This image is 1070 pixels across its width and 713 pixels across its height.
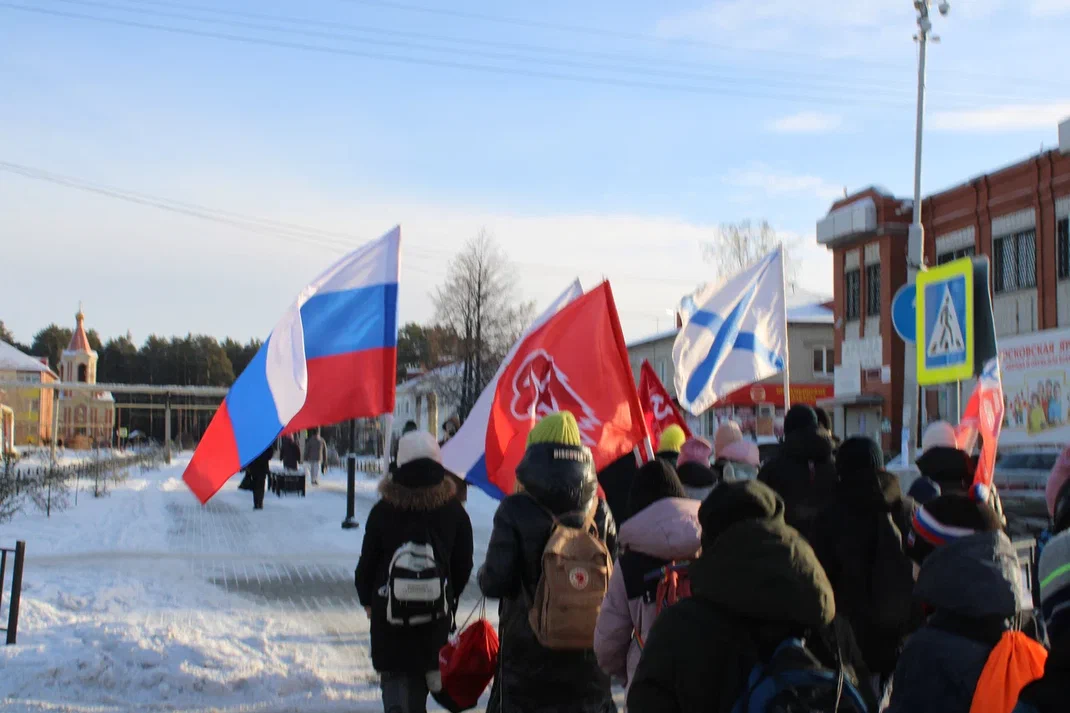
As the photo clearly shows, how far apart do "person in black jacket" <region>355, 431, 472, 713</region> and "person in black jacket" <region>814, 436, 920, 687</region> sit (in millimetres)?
1889

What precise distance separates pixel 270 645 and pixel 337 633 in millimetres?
1098

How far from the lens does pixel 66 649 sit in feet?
25.7

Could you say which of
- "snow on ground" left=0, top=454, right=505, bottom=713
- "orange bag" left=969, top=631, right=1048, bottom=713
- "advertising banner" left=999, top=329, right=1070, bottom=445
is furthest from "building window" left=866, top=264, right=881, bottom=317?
"orange bag" left=969, top=631, right=1048, bottom=713

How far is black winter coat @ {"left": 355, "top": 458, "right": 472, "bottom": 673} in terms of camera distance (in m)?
5.47

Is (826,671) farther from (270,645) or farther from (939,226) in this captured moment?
(939,226)

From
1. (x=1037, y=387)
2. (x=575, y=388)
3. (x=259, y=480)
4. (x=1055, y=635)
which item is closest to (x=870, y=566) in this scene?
(x=575, y=388)

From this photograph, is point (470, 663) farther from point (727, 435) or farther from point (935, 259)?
point (935, 259)

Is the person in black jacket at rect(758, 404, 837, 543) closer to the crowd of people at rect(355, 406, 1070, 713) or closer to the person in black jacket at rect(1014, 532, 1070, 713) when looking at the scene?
the crowd of people at rect(355, 406, 1070, 713)

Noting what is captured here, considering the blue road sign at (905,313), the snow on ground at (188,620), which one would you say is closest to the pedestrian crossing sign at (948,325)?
the blue road sign at (905,313)

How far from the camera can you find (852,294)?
38.8m

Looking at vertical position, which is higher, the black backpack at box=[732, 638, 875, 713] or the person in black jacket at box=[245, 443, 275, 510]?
the black backpack at box=[732, 638, 875, 713]

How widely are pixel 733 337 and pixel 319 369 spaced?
390 centimetres

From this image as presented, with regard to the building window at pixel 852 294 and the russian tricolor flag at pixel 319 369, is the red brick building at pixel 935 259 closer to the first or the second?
the building window at pixel 852 294

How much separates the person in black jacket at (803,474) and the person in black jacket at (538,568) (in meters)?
1.72
